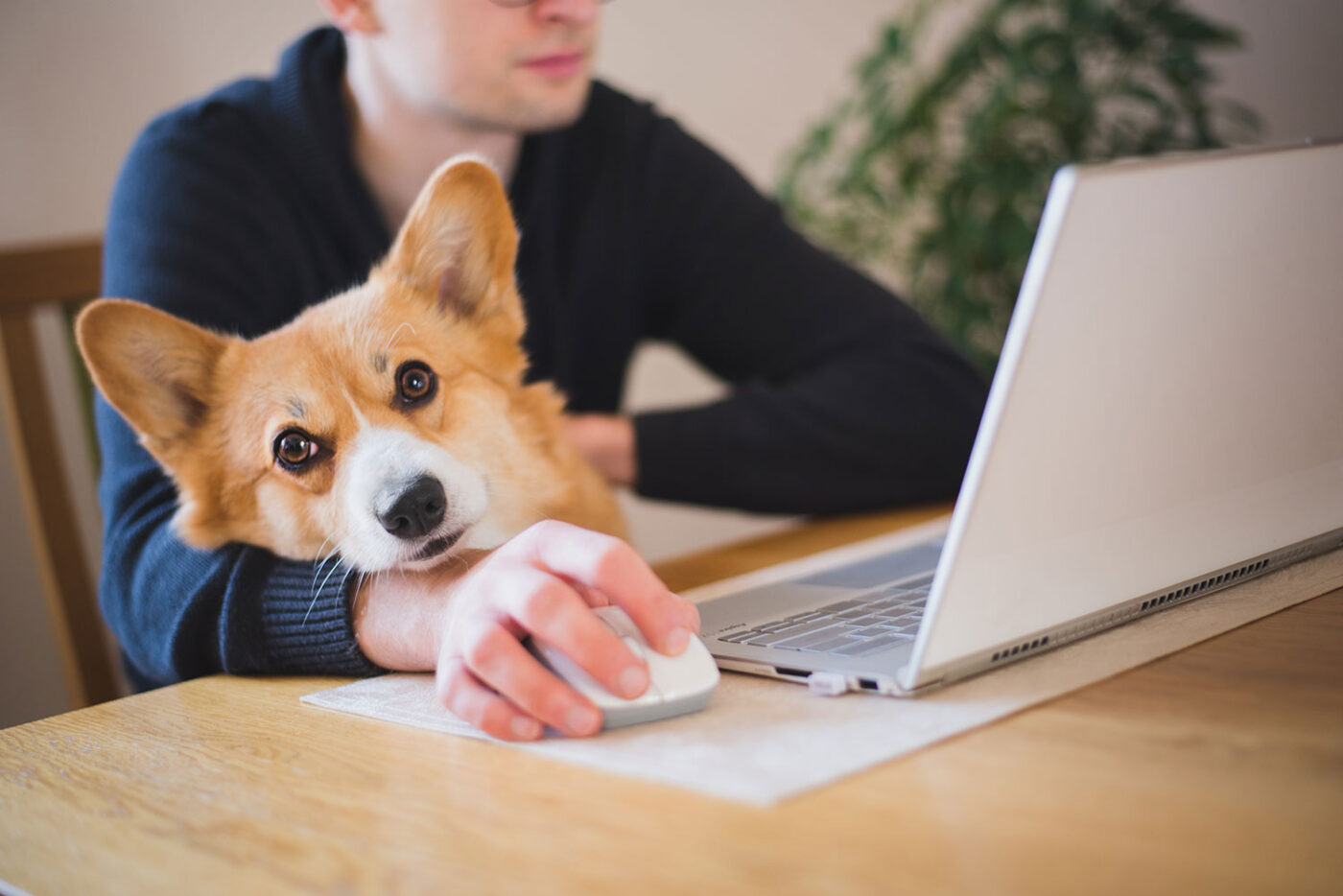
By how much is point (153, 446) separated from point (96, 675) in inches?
26.5

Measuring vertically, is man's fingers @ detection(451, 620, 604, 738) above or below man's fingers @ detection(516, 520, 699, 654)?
below

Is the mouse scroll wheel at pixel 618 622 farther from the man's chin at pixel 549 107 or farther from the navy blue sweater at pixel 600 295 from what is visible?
the man's chin at pixel 549 107

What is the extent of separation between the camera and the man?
34.2 inches

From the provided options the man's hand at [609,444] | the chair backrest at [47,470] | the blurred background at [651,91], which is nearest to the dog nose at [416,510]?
the man's hand at [609,444]

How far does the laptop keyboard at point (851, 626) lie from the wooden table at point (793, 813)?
0.48 feet

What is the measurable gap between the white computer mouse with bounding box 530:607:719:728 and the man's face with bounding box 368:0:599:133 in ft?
2.68

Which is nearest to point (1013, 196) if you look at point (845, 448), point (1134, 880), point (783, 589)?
point (845, 448)

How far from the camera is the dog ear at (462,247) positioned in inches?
38.8

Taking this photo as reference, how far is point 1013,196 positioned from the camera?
2131mm

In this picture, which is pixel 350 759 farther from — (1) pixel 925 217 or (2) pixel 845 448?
(1) pixel 925 217

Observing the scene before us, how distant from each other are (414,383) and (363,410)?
59 mm

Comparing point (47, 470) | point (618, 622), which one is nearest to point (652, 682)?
point (618, 622)

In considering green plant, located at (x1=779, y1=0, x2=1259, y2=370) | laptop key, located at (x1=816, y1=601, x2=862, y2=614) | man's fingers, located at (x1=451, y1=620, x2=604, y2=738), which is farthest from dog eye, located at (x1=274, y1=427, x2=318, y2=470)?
green plant, located at (x1=779, y1=0, x2=1259, y2=370)

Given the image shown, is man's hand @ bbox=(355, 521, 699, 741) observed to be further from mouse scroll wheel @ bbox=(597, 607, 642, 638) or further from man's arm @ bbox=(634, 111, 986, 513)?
man's arm @ bbox=(634, 111, 986, 513)
